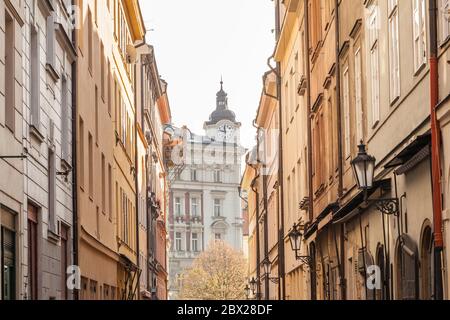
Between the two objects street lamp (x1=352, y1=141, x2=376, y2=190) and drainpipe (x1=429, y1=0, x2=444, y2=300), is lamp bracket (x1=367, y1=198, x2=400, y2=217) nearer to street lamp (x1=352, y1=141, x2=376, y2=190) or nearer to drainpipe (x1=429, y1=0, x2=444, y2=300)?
street lamp (x1=352, y1=141, x2=376, y2=190)

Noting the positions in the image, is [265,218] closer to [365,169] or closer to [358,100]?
[358,100]

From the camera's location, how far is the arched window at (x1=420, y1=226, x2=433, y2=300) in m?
14.0

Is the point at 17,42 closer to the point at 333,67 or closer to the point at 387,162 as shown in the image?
the point at 387,162

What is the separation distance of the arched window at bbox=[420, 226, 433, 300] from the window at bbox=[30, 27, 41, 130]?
5751 millimetres

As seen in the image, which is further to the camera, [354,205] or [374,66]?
[354,205]

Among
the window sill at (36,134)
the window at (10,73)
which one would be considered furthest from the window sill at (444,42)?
the window sill at (36,134)

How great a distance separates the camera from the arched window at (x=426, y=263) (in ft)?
45.9

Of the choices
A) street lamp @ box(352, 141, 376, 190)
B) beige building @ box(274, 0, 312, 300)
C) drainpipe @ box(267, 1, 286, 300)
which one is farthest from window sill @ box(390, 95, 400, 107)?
drainpipe @ box(267, 1, 286, 300)

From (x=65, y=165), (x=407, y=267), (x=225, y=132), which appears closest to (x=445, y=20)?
(x=407, y=267)

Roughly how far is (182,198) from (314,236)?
254 feet

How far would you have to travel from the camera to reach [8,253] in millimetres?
14453

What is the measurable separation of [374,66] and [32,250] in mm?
5766
